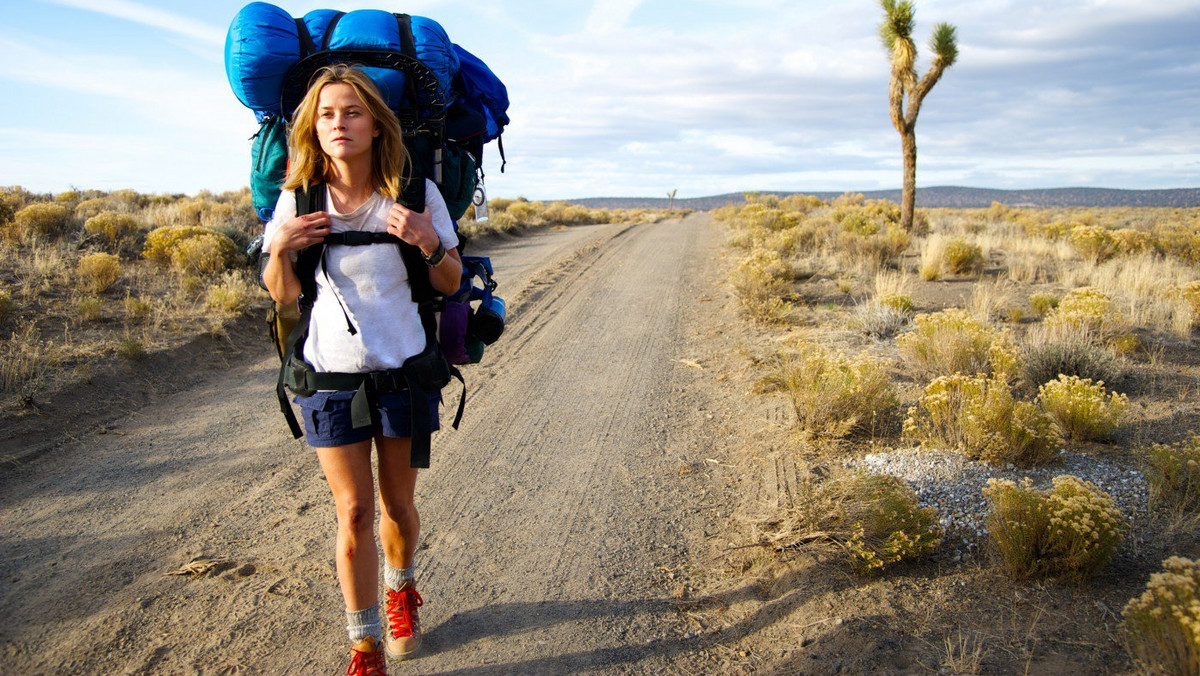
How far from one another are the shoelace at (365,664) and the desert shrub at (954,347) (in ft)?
17.0

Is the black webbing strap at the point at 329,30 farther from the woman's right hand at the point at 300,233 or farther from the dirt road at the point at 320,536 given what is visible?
the dirt road at the point at 320,536

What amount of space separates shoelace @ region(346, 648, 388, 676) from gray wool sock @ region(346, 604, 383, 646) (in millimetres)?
45

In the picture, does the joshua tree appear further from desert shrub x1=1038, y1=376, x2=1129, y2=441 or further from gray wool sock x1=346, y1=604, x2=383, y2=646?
gray wool sock x1=346, y1=604, x2=383, y2=646

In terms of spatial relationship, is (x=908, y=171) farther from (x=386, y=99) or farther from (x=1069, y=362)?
(x=386, y=99)

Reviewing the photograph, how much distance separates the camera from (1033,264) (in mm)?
12586

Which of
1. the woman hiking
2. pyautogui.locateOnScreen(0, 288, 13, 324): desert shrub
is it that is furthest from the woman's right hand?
→ pyautogui.locateOnScreen(0, 288, 13, 324): desert shrub

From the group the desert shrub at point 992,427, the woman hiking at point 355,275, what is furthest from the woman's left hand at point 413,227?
the desert shrub at point 992,427

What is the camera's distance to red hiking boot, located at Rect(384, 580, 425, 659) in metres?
2.87

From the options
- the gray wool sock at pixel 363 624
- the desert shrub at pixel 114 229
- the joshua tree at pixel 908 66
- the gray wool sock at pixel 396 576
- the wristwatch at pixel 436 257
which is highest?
the joshua tree at pixel 908 66

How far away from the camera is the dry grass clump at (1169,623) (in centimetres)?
216

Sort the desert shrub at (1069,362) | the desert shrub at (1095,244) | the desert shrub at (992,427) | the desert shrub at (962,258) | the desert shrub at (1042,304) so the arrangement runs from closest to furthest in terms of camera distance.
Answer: the desert shrub at (992,427)
the desert shrub at (1069,362)
the desert shrub at (1042,304)
the desert shrub at (962,258)
the desert shrub at (1095,244)

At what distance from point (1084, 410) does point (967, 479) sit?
1.26m

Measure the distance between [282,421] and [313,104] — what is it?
4.07 metres

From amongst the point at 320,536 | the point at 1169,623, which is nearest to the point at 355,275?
the point at 320,536
